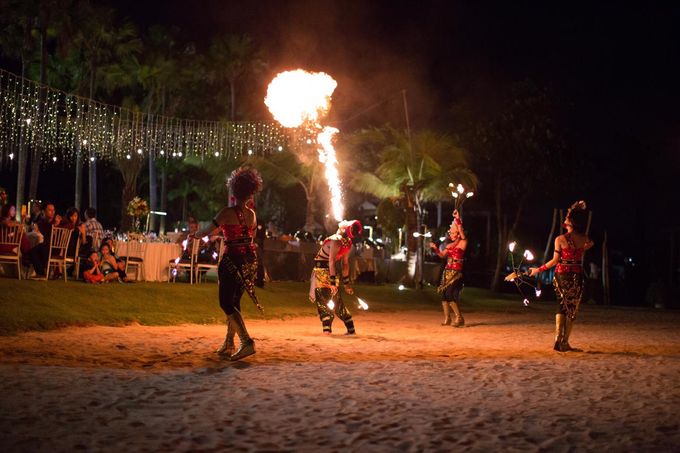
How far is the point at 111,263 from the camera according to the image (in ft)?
55.1

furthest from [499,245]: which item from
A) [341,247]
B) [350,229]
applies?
[341,247]

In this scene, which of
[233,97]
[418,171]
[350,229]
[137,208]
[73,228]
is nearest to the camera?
[350,229]

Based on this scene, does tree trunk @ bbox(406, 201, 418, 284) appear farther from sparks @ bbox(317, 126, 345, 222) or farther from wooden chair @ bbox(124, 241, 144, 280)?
wooden chair @ bbox(124, 241, 144, 280)

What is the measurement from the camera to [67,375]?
7.42m

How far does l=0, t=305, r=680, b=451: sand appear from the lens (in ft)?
17.7

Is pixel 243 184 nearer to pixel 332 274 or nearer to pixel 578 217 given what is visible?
pixel 332 274

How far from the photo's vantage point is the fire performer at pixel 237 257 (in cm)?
900

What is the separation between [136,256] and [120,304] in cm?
368

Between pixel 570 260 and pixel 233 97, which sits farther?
pixel 233 97

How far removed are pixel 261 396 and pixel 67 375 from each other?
6.62 ft

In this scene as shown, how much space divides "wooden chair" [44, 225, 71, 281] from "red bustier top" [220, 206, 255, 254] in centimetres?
780

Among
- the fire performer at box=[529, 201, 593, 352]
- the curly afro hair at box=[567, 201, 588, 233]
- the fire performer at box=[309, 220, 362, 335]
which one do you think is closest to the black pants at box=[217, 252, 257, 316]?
the fire performer at box=[309, 220, 362, 335]

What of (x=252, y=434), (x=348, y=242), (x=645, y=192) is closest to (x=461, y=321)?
(x=348, y=242)

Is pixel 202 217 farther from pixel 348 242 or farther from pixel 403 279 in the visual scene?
pixel 348 242
